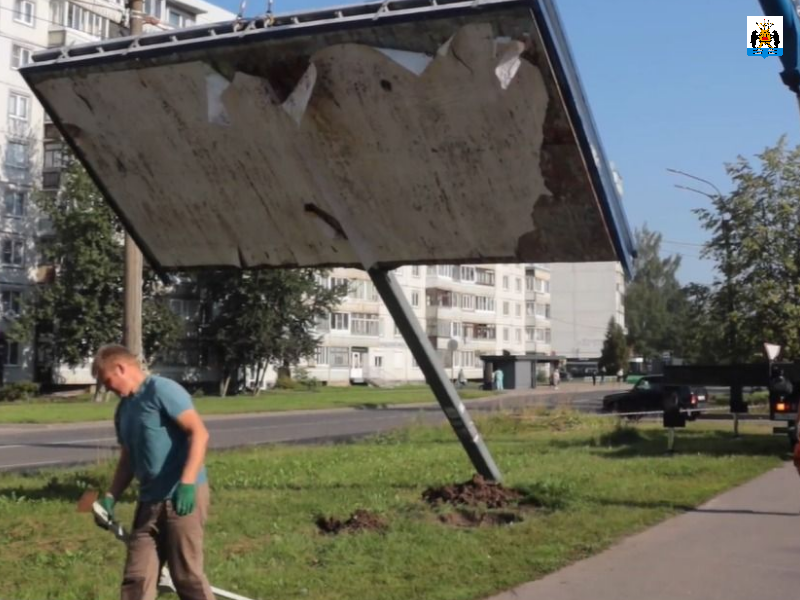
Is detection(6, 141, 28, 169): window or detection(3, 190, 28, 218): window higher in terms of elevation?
detection(6, 141, 28, 169): window

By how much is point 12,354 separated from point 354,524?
51961 mm

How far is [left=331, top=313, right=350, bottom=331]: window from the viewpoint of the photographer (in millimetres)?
81144

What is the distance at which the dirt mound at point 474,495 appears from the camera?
1147cm

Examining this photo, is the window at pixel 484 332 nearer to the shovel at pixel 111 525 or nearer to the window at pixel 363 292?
the window at pixel 363 292

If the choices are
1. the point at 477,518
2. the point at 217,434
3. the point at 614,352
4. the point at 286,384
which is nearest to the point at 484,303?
the point at 614,352

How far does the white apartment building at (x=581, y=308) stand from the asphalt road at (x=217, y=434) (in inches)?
3542

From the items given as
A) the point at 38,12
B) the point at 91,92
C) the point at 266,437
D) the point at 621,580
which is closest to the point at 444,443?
the point at 266,437

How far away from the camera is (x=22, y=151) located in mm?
59625

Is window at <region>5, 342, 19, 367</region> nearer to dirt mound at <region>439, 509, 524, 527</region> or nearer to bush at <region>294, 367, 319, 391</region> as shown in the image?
bush at <region>294, 367, 319, 391</region>

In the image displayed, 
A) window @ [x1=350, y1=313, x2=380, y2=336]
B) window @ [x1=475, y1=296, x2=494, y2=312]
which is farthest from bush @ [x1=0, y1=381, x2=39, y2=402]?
window @ [x1=475, y1=296, x2=494, y2=312]

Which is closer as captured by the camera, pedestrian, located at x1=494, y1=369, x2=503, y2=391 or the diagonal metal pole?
the diagonal metal pole

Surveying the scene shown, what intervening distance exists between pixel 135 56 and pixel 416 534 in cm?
523

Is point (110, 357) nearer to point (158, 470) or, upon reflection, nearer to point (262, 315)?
point (158, 470)

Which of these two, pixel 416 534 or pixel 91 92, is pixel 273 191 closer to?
pixel 91 92
